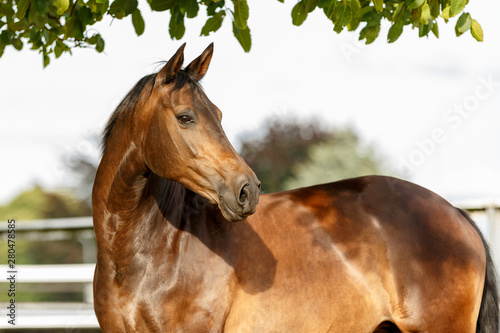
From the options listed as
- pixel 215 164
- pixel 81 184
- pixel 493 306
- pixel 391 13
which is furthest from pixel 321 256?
pixel 81 184

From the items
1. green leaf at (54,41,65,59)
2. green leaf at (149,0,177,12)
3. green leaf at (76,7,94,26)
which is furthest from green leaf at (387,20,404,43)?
green leaf at (54,41,65,59)

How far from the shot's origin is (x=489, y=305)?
12.6 feet

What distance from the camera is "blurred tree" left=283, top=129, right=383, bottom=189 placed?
19.2 metres

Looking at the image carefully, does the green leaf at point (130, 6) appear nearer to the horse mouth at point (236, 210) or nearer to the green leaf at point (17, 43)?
the green leaf at point (17, 43)

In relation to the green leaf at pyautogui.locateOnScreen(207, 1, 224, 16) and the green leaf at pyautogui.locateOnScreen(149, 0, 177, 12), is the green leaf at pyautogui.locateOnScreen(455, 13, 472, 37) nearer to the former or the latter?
the green leaf at pyautogui.locateOnScreen(207, 1, 224, 16)

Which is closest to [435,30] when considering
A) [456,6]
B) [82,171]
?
[456,6]

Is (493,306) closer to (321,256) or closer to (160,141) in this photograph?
(321,256)

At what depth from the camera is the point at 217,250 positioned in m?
3.18

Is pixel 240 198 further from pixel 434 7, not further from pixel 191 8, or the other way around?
pixel 434 7

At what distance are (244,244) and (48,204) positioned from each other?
51.6ft

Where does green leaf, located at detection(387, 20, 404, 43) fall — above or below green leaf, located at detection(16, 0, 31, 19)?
below

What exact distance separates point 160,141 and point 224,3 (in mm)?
1252

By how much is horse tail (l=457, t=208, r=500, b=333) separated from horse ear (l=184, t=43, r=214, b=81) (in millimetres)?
2387

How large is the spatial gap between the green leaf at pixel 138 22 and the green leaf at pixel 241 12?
31.6 inches
